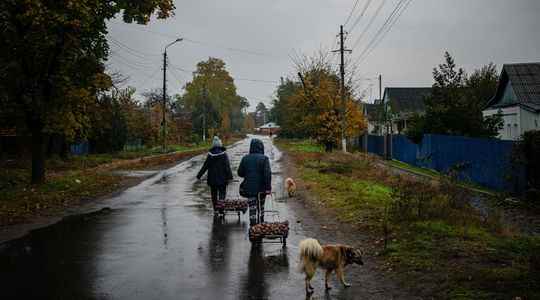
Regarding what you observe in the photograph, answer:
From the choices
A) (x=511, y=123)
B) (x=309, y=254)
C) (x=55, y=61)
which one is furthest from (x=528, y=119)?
(x=309, y=254)

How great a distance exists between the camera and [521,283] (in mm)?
5805

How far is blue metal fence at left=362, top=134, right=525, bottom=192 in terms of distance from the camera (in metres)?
15.7

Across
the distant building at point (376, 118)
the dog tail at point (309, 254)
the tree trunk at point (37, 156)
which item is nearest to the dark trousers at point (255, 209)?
the dog tail at point (309, 254)

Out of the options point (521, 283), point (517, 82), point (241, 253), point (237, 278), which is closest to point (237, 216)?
point (241, 253)

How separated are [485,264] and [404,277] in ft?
3.75

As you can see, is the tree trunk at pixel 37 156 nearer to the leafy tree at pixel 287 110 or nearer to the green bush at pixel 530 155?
the green bush at pixel 530 155

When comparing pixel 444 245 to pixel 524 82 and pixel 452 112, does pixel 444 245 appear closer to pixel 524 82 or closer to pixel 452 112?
pixel 452 112

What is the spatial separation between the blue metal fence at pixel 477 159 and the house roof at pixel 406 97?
34.8m

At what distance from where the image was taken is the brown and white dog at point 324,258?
613 centimetres

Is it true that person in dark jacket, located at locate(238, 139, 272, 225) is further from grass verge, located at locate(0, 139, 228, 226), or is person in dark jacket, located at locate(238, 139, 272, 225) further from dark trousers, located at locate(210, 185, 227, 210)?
grass verge, located at locate(0, 139, 228, 226)

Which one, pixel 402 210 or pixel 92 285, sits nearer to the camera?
pixel 92 285

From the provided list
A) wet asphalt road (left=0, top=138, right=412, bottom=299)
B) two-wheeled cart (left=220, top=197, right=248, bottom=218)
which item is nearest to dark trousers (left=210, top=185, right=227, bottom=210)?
two-wheeled cart (left=220, top=197, right=248, bottom=218)

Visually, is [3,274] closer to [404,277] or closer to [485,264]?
[404,277]

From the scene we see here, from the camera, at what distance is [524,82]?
1204 inches
